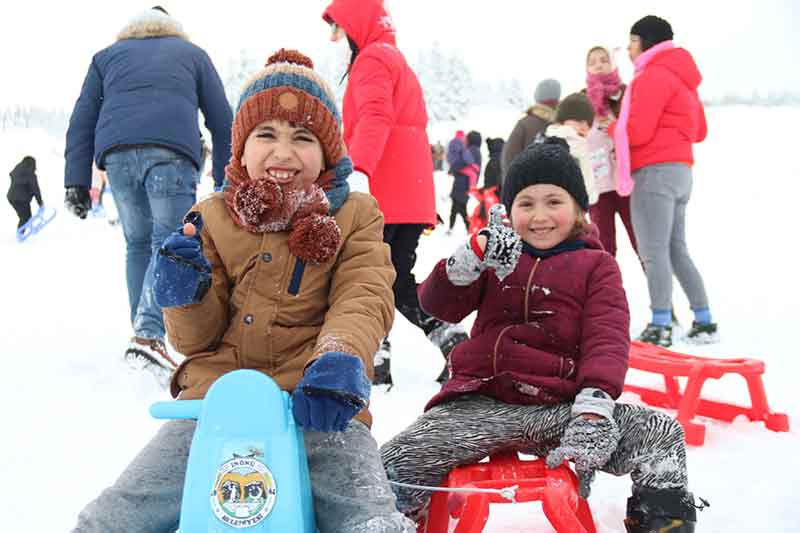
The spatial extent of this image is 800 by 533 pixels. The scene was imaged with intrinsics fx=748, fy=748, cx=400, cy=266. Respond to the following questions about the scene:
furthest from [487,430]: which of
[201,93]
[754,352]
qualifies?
[754,352]

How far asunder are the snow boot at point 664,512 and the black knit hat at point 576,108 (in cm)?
351

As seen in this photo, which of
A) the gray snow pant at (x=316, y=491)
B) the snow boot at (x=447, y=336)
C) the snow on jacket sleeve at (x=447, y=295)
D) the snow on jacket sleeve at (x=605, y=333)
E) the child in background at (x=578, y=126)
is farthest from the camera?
the child in background at (x=578, y=126)

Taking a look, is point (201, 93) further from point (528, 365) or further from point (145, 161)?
point (528, 365)

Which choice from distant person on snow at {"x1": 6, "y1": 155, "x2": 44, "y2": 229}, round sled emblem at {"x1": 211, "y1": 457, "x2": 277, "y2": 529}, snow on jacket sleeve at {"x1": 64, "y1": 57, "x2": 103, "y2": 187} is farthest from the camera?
distant person on snow at {"x1": 6, "y1": 155, "x2": 44, "y2": 229}

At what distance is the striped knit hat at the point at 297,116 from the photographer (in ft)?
6.69

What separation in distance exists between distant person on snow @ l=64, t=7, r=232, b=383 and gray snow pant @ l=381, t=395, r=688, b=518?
1918mm

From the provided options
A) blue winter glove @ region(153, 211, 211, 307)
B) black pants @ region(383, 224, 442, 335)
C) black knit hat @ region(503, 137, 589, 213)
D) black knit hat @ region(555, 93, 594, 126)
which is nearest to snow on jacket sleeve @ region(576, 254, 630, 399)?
black knit hat @ region(503, 137, 589, 213)

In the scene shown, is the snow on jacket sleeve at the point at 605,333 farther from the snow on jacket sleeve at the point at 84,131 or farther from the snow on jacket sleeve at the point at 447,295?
the snow on jacket sleeve at the point at 84,131

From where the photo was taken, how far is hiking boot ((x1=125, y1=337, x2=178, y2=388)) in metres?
3.60

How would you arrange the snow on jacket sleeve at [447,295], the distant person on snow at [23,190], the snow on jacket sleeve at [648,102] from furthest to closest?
the distant person on snow at [23,190] < the snow on jacket sleeve at [648,102] < the snow on jacket sleeve at [447,295]

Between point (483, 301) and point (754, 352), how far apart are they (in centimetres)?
275

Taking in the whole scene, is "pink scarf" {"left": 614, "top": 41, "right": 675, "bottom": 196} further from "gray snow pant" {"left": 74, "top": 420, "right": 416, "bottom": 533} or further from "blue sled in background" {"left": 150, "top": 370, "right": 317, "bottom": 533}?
"blue sled in background" {"left": 150, "top": 370, "right": 317, "bottom": 533}

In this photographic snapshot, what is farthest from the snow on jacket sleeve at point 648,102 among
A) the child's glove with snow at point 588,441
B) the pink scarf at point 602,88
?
the child's glove with snow at point 588,441

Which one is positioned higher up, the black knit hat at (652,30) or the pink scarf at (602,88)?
the black knit hat at (652,30)
